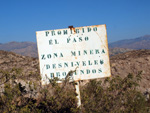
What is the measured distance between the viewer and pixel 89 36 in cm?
491

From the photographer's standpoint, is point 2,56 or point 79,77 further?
point 2,56

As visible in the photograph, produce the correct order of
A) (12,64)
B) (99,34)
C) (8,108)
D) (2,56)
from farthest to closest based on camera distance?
(2,56) → (12,64) → (99,34) → (8,108)

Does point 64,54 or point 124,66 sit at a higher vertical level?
point 64,54

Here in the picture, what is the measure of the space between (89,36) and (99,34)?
0.79 ft

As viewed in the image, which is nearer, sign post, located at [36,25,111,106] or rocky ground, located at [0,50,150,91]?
sign post, located at [36,25,111,106]

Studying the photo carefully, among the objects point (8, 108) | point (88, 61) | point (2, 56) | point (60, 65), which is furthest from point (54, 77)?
point (2, 56)

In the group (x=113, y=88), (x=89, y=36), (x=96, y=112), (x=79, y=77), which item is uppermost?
(x=89, y=36)

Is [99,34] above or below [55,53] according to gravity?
above

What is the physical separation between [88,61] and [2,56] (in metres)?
6.27

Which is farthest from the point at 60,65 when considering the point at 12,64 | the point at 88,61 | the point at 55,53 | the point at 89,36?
the point at 12,64

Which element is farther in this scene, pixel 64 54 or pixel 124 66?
pixel 124 66

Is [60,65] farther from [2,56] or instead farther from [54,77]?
[2,56]

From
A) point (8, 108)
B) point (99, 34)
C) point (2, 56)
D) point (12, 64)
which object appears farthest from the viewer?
point (2, 56)

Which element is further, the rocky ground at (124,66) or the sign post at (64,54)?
the rocky ground at (124,66)
